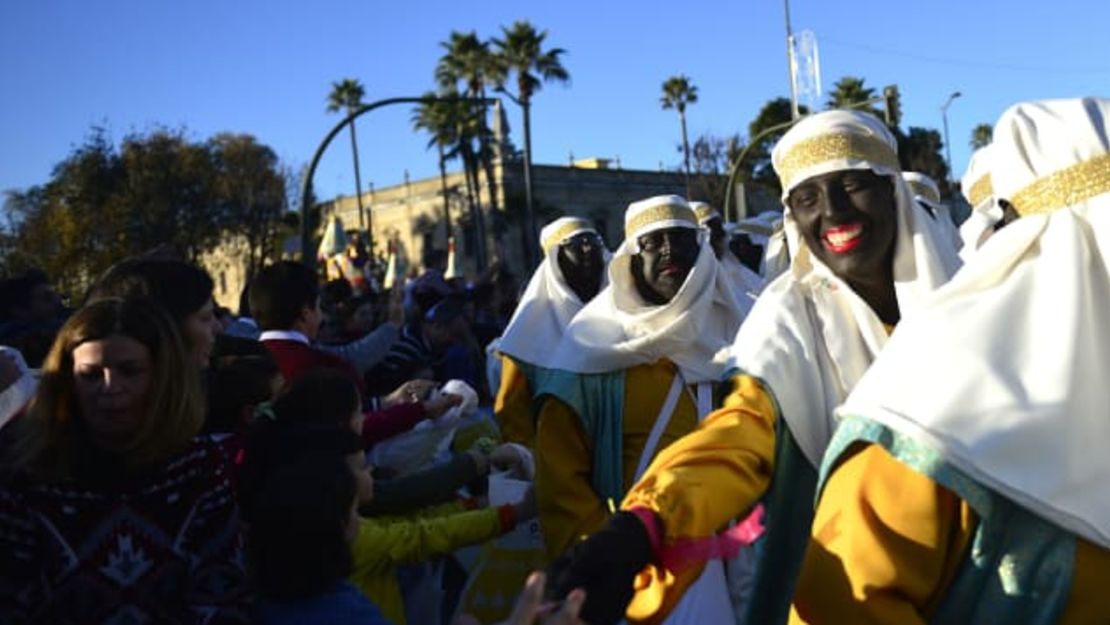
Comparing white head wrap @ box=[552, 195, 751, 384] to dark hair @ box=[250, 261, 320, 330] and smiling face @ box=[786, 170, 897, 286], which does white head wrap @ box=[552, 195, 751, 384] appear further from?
dark hair @ box=[250, 261, 320, 330]

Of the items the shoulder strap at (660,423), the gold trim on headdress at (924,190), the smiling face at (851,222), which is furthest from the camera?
the gold trim on headdress at (924,190)

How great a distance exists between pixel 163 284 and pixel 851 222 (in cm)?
218

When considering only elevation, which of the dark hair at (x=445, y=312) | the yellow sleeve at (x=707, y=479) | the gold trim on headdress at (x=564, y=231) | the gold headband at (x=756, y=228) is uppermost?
the gold headband at (x=756, y=228)

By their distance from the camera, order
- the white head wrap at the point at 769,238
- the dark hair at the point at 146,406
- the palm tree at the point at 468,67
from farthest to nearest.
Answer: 1. the palm tree at the point at 468,67
2. the white head wrap at the point at 769,238
3. the dark hair at the point at 146,406

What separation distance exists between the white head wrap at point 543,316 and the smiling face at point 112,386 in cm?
287

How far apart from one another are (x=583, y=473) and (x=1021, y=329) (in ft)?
8.24

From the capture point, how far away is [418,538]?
411cm

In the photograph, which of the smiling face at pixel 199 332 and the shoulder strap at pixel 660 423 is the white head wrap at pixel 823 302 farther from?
the smiling face at pixel 199 332

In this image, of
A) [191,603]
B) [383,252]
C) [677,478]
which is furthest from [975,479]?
[383,252]

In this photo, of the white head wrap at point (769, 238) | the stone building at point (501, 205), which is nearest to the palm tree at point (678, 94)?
the stone building at point (501, 205)

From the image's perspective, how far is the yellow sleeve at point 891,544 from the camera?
2.12 metres

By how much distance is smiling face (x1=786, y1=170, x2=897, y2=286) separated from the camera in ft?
10.2

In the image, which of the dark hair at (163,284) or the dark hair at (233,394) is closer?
the dark hair at (163,284)

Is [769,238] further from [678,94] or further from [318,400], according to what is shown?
[678,94]
